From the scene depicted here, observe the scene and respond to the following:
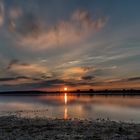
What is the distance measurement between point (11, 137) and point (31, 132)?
274cm

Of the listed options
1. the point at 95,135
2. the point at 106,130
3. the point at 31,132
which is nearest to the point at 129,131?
the point at 106,130

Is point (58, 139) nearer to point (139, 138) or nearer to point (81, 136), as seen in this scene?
point (81, 136)

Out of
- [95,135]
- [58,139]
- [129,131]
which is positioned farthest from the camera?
[129,131]

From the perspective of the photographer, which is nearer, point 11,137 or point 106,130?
point 11,137

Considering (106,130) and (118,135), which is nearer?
(118,135)

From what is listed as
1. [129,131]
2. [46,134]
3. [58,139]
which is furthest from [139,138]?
[46,134]

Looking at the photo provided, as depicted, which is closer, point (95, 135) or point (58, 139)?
point (58, 139)

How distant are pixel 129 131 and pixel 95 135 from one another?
328cm

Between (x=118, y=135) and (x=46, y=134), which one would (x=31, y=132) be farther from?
(x=118, y=135)

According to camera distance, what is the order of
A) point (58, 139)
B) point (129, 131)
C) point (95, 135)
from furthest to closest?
1. point (129, 131)
2. point (95, 135)
3. point (58, 139)

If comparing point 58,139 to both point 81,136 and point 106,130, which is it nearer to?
point 81,136

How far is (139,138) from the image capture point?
59.8ft

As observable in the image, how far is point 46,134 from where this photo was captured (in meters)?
20.5

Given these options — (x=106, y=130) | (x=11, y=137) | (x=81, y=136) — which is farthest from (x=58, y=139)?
(x=106, y=130)
